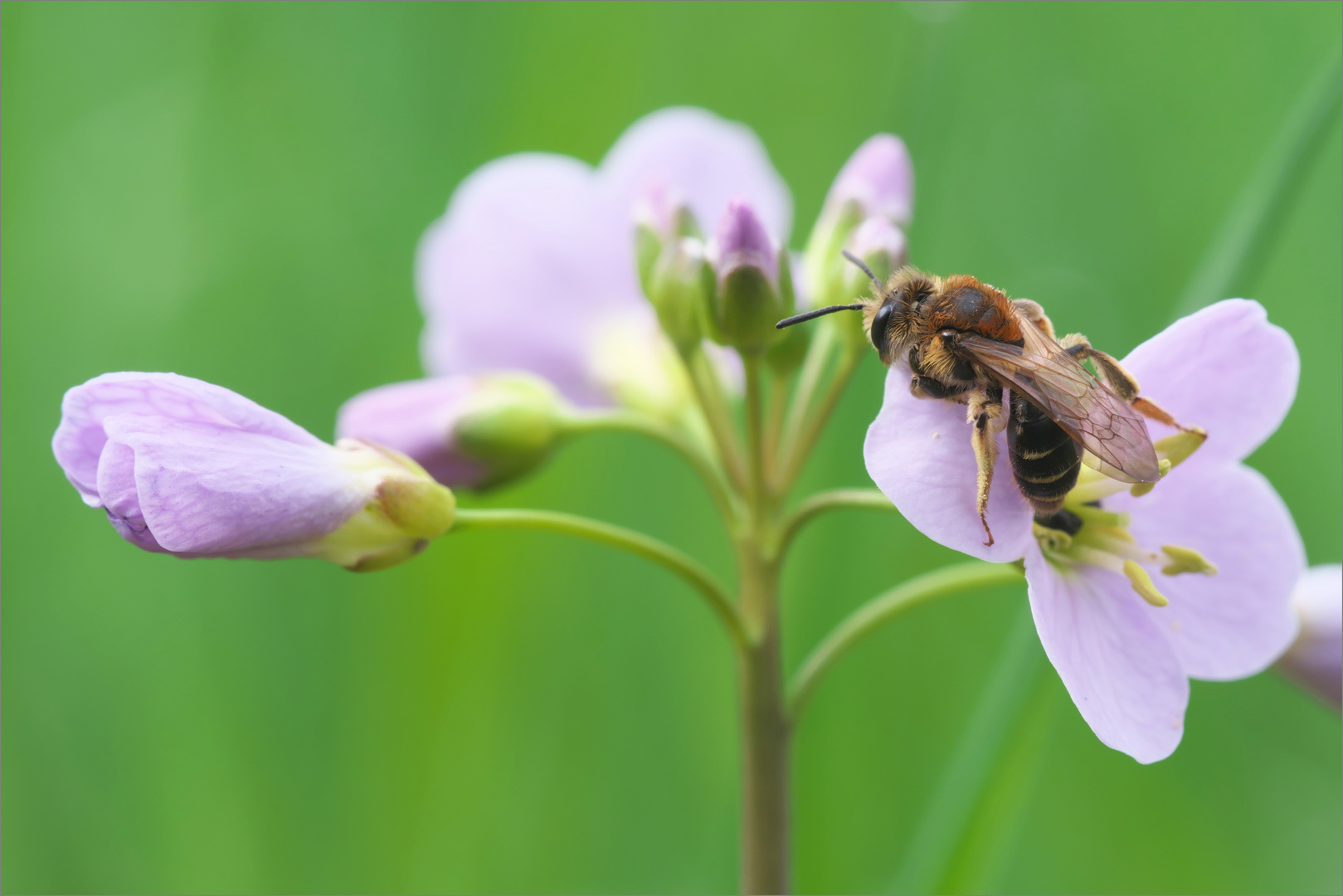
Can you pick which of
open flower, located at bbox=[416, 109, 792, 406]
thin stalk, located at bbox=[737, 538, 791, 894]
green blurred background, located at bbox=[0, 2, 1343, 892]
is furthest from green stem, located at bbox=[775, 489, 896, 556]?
open flower, located at bbox=[416, 109, 792, 406]

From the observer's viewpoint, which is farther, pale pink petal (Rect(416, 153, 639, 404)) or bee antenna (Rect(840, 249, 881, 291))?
pale pink petal (Rect(416, 153, 639, 404))

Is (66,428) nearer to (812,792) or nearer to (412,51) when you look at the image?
(812,792)

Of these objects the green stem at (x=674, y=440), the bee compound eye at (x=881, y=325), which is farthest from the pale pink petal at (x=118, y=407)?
the bee compound eye at (x=881, y=325)

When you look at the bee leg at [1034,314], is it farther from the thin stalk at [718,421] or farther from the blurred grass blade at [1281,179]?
the thin stalk at [718,421]

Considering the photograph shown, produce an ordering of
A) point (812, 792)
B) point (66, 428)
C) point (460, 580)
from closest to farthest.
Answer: point (66, 428)
point (812, 792)
point (460, 580)

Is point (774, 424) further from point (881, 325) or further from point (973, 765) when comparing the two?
point (973, 765)

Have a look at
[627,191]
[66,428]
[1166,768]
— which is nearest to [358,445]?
[66,428]

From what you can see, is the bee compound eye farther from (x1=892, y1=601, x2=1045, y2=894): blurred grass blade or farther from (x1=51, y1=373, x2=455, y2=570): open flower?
(x1=51, y1=373, x2=455, y2=570): open flower
